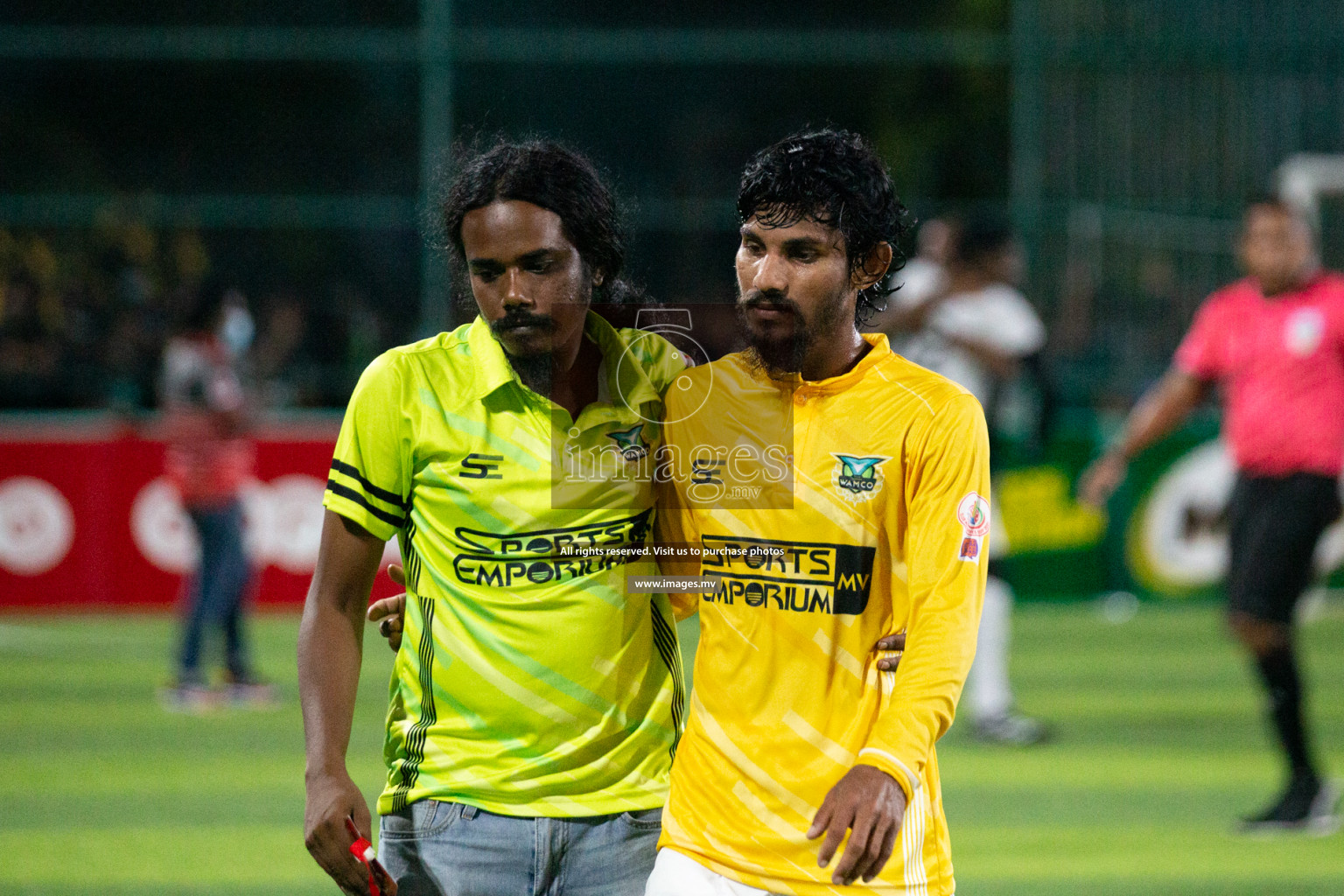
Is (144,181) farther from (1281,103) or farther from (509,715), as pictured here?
(509,715)

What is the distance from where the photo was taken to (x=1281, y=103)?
1669 centimetres

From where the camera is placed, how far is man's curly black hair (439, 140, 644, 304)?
3.00 meters

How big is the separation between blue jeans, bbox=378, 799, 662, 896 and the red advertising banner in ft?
34.8

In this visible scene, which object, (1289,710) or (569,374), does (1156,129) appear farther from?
(569,374)

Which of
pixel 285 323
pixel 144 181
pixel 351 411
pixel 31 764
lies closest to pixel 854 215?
pixel 351 411

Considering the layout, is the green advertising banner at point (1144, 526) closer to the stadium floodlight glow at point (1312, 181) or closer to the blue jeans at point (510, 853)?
the stadium floodlight glow at point (1312, 181)

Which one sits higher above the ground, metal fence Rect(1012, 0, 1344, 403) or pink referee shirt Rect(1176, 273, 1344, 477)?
metal fence Rect(1012, 0, 1344, 403)

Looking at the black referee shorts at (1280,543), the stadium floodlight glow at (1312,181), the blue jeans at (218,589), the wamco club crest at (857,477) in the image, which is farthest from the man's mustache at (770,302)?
the stadium floodlight glow at (1312,181)

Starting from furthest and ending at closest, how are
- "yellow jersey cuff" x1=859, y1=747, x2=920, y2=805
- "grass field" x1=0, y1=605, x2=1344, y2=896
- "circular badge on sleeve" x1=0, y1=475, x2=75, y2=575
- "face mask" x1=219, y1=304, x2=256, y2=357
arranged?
"circular badge on sleeve" x1=0, y1=475, x2=75, y2=575 < "face mask" x1=219, y1=304, x2=256, y2=357 < "grass field" x1=0, y1=605, x2=1344, y2=896 < "yellow jersey cuff" x1=859, y1=747, x2=920, y2=805

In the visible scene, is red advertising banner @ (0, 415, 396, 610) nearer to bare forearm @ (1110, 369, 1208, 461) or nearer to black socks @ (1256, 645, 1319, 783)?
bare forearm @ (1110, 369, 1208, 461)

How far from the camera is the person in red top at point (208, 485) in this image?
981 centimetres

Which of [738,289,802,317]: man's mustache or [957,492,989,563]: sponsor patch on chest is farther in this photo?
[738,289,802,317]: man's mustache

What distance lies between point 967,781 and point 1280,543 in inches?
68.9

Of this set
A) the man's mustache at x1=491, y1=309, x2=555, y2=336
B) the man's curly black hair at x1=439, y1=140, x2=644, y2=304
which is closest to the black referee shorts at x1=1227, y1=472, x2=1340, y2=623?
the man's curly black hair at x1=439, y1=140, x2=644, y2=304
